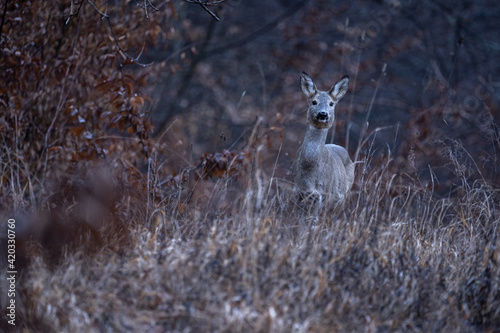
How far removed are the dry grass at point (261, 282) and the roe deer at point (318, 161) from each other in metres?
1.26

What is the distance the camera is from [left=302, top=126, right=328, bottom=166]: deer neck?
6.93 meters

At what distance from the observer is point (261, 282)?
174 inches

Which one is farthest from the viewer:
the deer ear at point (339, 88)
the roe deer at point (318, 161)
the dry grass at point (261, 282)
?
the deer ear at point (339, 88)

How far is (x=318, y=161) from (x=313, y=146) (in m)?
0.15

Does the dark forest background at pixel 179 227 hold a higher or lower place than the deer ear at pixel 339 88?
lower

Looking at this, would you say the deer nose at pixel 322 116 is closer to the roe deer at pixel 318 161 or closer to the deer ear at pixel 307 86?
the roe deer at pixel 318 161

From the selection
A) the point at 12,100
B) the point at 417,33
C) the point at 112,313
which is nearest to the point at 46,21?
the point at 12,100

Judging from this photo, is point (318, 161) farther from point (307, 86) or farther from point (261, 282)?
point (261, 282)

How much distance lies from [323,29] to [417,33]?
76.8 inches

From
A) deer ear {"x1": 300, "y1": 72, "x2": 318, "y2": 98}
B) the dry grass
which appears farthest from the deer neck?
the dry grass

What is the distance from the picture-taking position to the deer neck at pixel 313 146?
273 inches

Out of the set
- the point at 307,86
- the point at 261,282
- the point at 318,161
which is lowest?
the point at 318,161

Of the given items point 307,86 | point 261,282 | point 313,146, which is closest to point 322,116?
point 313,146

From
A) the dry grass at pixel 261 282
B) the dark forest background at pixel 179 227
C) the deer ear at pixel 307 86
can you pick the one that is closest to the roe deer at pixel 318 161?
the deer ear at pixel 307 86
